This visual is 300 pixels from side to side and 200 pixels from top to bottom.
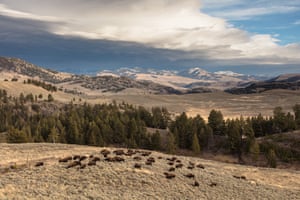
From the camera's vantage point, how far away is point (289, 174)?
50.0 metres

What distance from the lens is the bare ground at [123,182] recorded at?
1120 inches

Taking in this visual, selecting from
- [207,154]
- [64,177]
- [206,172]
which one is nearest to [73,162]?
[64,177]

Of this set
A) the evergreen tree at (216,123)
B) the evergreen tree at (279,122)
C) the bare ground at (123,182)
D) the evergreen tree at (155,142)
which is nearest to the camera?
the bare ground at (123,182)

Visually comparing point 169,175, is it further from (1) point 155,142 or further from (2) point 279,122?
(2) point 279,122

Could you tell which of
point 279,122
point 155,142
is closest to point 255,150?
point 155,142

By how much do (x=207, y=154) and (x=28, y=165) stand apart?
275 ft

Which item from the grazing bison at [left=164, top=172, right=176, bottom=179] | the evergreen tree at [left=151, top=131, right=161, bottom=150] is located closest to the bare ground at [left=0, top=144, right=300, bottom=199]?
the grazing bison at [left=164, top=172, right=176, bottom=179]

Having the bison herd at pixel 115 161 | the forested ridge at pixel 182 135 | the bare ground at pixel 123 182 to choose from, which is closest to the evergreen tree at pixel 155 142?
the forested ridge at pixel 182 135

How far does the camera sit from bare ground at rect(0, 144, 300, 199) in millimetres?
28453

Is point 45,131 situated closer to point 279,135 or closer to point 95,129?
point 95,129

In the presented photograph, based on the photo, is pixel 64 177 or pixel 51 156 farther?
pixel 51 156

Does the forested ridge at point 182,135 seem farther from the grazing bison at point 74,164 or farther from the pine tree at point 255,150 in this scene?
the grazing bison at point 74,164

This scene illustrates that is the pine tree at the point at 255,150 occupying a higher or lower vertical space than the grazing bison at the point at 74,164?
lower

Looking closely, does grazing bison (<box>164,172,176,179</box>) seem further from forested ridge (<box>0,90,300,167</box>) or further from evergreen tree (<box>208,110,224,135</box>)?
evergreen tree (<box>208,110,224,135</box>)
